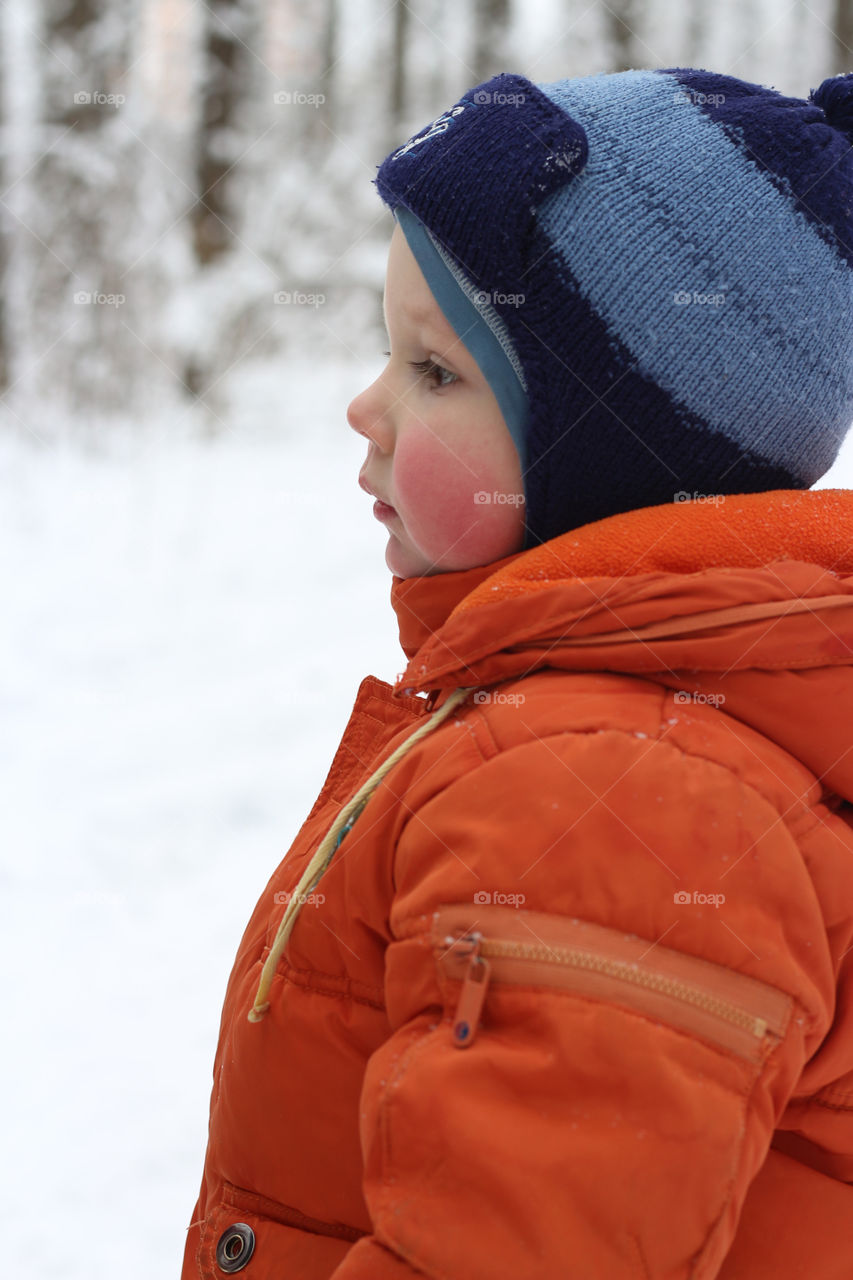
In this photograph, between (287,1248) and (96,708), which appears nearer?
(287,1248)

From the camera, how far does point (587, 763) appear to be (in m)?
0.87

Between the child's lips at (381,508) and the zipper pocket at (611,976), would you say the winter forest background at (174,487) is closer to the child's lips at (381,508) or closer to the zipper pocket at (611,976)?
the child's lips at (381,508)

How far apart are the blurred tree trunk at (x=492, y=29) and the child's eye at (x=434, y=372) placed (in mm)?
8221

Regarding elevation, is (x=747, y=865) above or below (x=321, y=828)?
above

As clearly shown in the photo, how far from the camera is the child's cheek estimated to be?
119 cm

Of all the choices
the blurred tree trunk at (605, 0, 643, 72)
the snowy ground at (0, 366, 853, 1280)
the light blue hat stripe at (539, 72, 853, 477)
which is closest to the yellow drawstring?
the light blue hat stripe at (539, 72, 853, 477)

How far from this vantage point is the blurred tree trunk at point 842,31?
332 inches

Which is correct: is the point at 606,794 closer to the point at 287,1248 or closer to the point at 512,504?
the point at 512,504

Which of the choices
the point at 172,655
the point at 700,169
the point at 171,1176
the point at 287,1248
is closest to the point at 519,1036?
the point at 287,1248

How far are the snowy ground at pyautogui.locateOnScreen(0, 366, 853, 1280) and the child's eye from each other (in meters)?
1.66

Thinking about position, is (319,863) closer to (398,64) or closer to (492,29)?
(492,29)

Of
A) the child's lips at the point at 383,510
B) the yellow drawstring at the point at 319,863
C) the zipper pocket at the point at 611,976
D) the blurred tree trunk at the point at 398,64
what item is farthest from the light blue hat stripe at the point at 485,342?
the blurred tree trunk at the point at 398,64

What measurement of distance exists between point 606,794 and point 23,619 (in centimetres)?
393

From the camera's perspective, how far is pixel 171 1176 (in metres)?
2.06
